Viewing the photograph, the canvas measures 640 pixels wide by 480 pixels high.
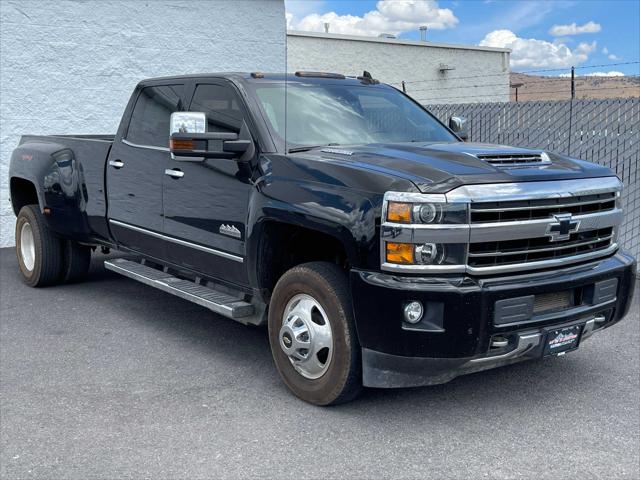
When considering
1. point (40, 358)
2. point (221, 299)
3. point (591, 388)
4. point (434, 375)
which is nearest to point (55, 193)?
point (40, 358)

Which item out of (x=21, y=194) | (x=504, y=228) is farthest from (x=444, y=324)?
(x=21, y=194)

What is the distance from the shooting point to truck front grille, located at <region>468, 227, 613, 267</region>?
402cm

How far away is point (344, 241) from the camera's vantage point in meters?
Result: 4.16

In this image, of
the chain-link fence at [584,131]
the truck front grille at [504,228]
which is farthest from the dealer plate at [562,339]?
the chain-link fence at [584,131]

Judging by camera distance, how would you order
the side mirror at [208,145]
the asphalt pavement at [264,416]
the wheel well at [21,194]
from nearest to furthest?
the asphalt pavement at [264,416], the side mirror at [208,145], the wheel well at [21,194]

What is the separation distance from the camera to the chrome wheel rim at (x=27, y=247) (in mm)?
8008

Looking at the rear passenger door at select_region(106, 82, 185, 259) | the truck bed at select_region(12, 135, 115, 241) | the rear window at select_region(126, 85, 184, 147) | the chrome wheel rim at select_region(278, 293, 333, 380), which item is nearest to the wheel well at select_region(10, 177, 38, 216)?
the truck bed at select_region(12, 135, 115, 241)

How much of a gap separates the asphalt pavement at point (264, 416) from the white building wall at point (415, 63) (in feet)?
46.3

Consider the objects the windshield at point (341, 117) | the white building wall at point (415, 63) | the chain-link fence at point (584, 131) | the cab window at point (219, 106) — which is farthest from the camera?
the white building wall at point (415, 63)

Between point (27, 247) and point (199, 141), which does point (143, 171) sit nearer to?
point (199, 141)

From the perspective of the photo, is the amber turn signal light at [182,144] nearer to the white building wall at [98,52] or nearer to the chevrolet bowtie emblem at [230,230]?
the chevrolet bowtie emblem at [230,230]

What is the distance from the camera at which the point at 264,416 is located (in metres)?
4.46

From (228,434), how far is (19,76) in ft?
26.9

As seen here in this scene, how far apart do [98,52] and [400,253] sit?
344 inches
